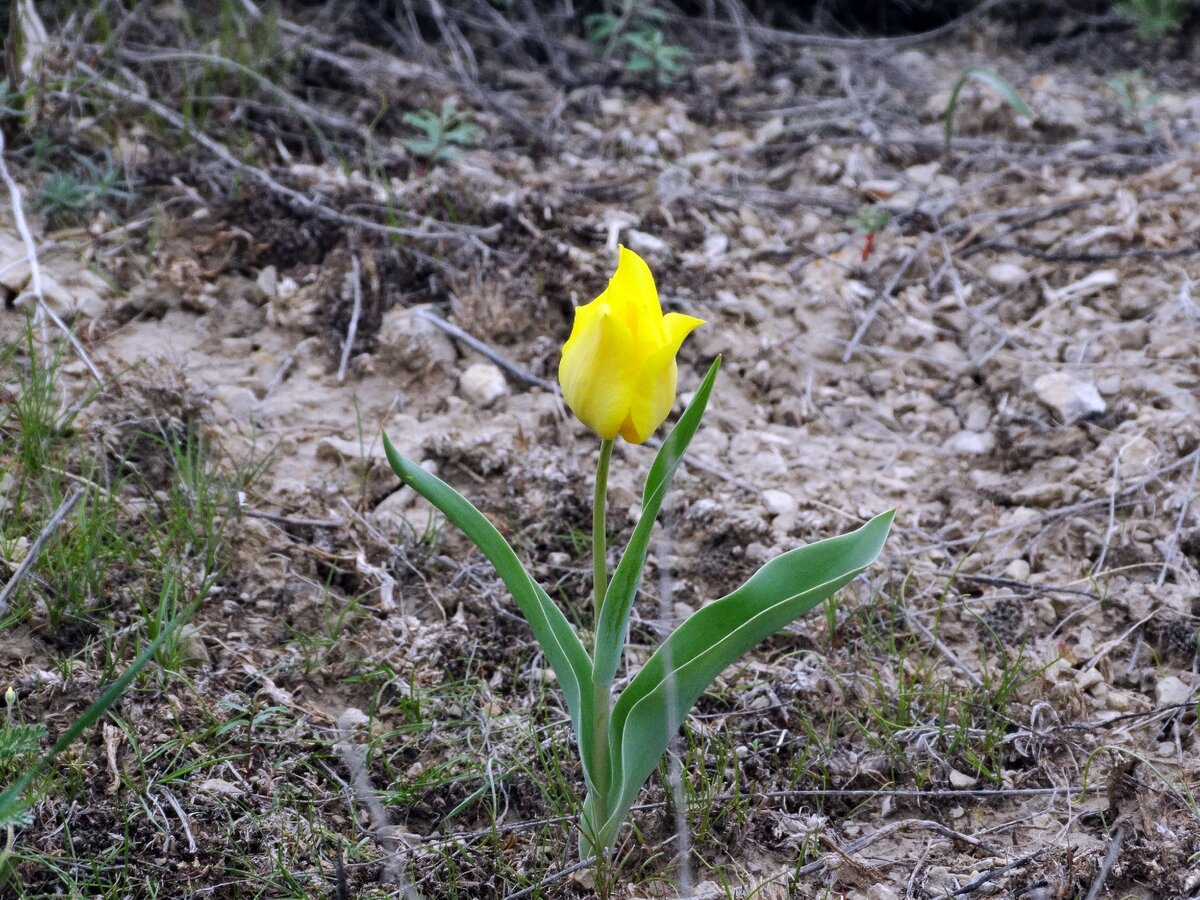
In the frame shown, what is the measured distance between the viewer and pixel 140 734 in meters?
1.56

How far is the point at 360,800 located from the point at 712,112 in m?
2.90

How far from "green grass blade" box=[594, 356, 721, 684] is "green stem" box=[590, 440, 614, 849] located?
0.06 ft

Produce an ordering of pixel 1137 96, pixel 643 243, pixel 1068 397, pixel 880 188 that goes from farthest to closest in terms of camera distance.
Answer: pixel 1137 96 → pixel 880 188 → pixel 643 243 → pixel 1068 397

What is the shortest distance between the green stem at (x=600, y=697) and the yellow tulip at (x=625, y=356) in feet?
0.21

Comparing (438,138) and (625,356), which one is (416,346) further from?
(625,356)

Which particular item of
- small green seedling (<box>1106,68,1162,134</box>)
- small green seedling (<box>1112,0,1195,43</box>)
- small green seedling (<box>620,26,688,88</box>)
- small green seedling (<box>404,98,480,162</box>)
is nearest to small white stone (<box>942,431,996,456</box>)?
small green seedling (<box>404,98,480,162</box>)

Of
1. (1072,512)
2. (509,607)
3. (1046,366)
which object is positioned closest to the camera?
(509,607)

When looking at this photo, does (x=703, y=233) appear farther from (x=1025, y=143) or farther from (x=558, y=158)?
(x=1025, y=143)

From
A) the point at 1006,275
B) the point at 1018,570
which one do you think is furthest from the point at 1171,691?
the point at 1006,275

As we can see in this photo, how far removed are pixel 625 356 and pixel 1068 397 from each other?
1.61m

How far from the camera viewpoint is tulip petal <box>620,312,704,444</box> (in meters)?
1.21

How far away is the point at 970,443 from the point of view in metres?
2.45

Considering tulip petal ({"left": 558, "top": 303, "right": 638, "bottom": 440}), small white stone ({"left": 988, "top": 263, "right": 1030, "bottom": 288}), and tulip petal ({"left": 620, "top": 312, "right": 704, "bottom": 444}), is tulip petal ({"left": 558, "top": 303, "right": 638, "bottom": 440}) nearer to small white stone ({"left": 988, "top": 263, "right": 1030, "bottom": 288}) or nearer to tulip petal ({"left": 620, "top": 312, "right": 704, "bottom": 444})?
tulip petal ({"left": 620, "top": 312, "right": 704, "bottom": 444})

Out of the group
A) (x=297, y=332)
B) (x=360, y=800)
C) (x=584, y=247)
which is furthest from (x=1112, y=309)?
(x=360, y=800)
